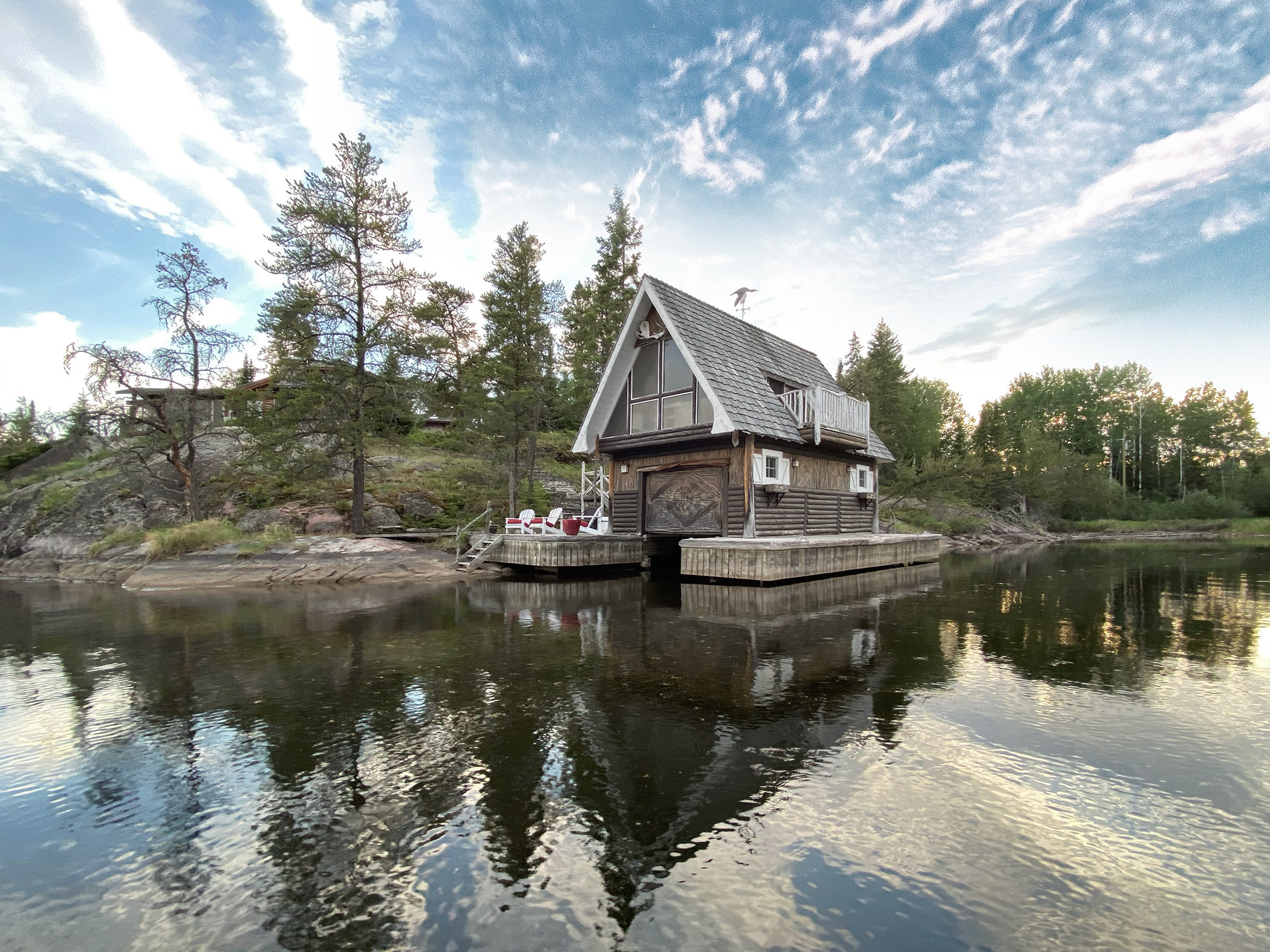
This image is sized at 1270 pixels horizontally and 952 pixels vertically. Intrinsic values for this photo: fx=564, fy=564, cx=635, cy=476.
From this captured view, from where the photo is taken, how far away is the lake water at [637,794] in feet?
7.98

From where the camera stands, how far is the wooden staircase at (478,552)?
53.2ft

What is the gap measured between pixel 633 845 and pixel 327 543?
1571 cm

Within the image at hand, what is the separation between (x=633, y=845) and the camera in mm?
2959

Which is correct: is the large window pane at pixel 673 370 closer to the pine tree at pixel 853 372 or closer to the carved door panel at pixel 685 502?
the carved door panel at pixel 685 502

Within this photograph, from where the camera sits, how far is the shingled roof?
14297 mm

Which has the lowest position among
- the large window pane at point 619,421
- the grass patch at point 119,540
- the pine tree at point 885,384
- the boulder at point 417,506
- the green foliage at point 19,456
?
the grass patch at point 119,540

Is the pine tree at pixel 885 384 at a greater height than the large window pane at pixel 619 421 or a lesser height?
greater

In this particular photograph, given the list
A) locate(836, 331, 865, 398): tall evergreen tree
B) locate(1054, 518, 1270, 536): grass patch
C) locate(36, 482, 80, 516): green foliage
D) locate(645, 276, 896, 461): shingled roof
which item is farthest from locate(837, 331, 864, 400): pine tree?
locate(36, 482, 80, 516): green foliage

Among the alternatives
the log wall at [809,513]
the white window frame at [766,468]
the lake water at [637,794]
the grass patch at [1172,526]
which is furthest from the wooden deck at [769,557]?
the grass patch at [1172,526]

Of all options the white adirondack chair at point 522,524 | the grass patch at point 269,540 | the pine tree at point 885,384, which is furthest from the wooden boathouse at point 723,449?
the pine tree at point 885,384

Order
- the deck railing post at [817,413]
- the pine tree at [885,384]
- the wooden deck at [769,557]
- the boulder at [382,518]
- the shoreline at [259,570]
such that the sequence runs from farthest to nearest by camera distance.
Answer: the pine tree at [885,384]
the boulder at [382,518]
the deck railing post at [817,413]
the shoreline at [259,570]
the wooden deck at [769,557]

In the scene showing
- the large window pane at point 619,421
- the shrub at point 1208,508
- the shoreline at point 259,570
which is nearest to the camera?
the shoreline at point 259,570

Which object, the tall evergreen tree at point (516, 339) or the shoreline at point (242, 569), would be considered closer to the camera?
the shoreline at point (242, 569)

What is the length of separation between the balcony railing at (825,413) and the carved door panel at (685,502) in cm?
272
